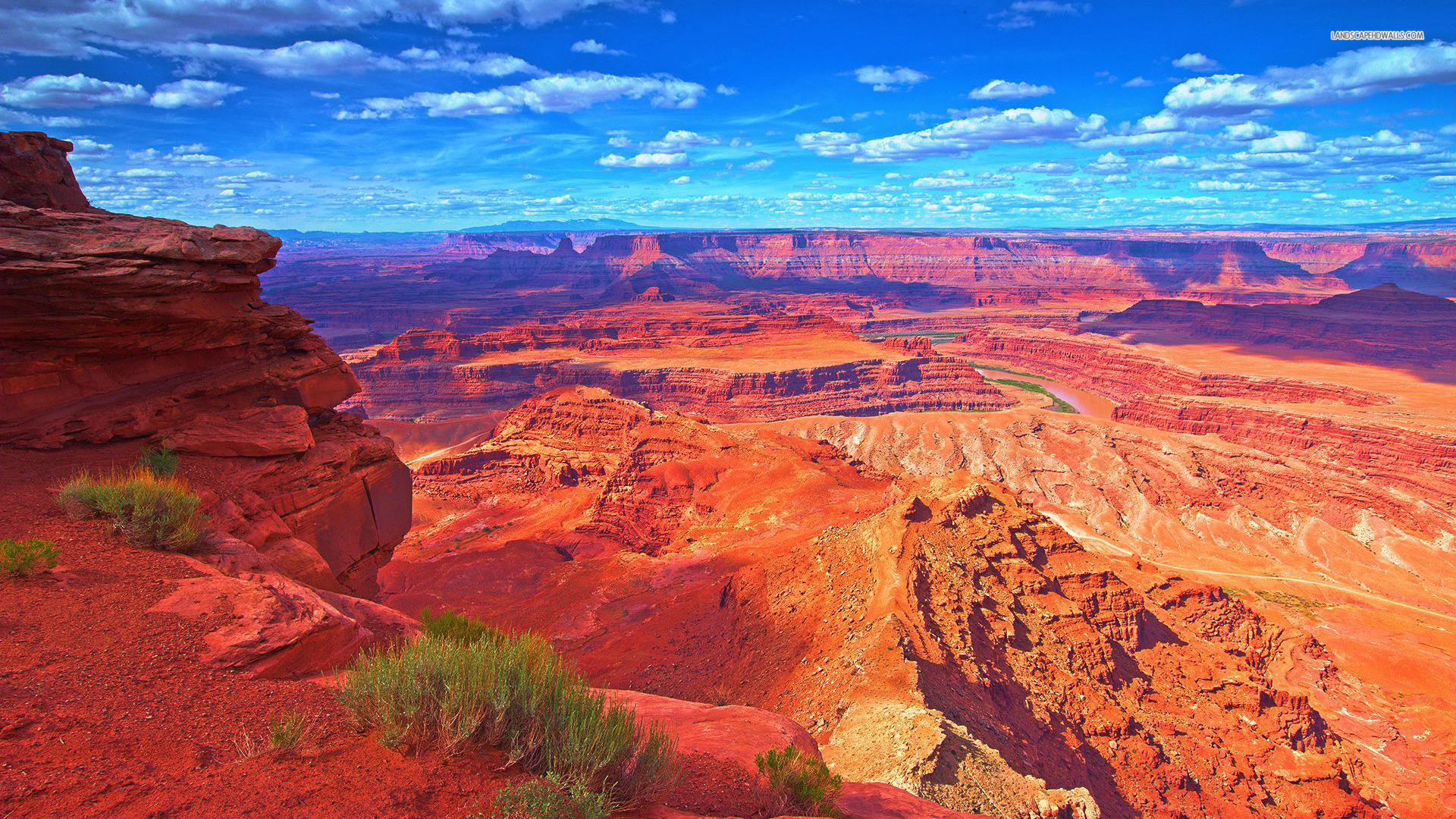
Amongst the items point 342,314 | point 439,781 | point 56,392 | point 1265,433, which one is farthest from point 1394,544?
point 342,314

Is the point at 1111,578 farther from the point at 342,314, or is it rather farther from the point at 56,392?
the point at 342,314

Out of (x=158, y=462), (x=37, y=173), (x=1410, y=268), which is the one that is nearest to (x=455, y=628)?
(x=158, y=462)

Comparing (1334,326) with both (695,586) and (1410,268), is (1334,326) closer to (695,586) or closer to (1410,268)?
(695,586)

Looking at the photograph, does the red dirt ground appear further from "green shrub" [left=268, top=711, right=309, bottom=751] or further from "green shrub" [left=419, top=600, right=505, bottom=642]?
"green shrub" [left=419, top=600, right=505, bottom=642]

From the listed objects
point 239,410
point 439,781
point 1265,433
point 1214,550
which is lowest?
point 1214,550

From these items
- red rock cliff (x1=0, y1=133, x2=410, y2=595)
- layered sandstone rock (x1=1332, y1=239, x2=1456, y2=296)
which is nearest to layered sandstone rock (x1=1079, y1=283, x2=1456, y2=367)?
layered sandstone rock (x1=1332, y1=239, x2=1456, y2=296)

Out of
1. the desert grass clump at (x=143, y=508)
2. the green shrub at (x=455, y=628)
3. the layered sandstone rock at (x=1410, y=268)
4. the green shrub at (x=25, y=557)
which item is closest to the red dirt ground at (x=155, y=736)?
the green shrub at (x=25, y=557)
